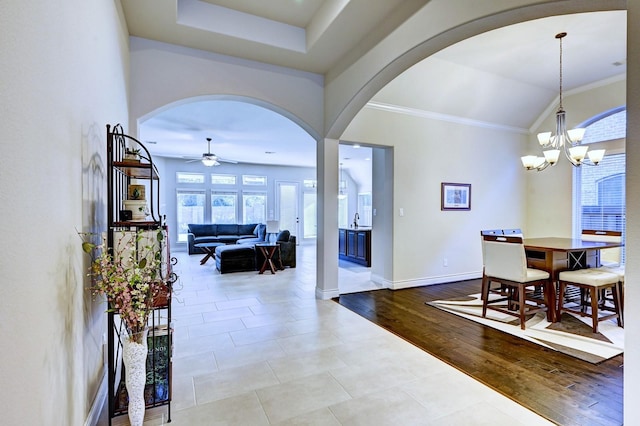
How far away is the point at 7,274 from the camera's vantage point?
946mm

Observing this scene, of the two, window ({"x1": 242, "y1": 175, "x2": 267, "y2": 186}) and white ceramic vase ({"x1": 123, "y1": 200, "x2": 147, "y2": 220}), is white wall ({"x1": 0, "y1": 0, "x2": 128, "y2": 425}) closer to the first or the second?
white ceramic vase ({"x1": 123, "y1": 200, "x2": 147, "y2": 220})

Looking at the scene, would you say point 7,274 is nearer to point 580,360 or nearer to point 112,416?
point 112,416

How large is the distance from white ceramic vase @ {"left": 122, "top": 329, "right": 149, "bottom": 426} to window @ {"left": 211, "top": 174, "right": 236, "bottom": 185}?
8.90 metres

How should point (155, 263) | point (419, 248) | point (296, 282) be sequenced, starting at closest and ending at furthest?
point (155, 263)
point (419, 248)
point (296, 282)

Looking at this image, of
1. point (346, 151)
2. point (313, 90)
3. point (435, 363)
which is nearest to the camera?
point (435, 363)

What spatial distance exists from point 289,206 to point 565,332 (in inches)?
357

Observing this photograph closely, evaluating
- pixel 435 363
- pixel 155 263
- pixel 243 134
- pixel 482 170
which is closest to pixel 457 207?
pixel 482 170

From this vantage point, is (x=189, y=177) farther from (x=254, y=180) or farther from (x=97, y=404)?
(x=97, y=404)

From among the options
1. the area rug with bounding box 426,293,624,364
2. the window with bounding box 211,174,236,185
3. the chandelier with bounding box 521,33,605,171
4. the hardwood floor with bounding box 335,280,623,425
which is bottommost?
the hardwood floor with bounding box 335,280,623,425

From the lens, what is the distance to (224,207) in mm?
10359

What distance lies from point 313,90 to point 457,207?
3.22m

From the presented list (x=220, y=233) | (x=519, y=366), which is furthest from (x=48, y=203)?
(x=220, y=233)

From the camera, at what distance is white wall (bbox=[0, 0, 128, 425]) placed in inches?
37.7

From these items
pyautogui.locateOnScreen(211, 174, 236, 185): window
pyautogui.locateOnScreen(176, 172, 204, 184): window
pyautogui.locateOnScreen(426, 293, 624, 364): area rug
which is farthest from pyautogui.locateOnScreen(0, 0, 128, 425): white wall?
pyautogui.locateOnScreen(211, 174, 236, 185): window
